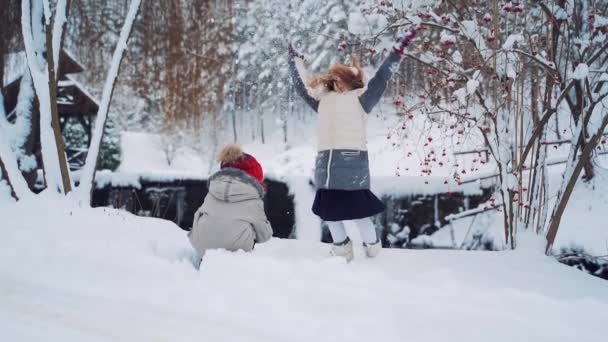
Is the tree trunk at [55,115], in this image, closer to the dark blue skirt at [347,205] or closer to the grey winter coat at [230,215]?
the grey winter coat at [230,215]

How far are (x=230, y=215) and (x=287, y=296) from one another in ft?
3.65

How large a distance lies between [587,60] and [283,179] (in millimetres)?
6532

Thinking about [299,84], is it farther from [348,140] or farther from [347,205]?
[347,205]

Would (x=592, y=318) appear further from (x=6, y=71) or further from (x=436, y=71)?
(x=6, y=71)

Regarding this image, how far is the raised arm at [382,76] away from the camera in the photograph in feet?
11.7

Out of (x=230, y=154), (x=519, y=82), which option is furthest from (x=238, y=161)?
(x=519, y=82)

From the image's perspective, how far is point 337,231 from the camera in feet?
12.6

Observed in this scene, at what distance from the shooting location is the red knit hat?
3.97 metres

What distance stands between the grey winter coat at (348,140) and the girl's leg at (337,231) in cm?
29

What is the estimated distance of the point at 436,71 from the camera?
4199 millimetres

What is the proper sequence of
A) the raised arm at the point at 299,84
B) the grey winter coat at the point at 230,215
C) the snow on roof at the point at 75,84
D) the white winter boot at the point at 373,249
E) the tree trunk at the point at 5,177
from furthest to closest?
the snow on roof at the point at 75,84
the tree trunk at the point at 5,177
the raised arm at the point at 299,84
the white winter boot at the point at 373,249
the grey winter coat at the point at 230,215

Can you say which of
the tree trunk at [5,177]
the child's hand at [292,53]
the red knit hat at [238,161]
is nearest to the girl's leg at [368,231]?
the red knit hat at [238,161]

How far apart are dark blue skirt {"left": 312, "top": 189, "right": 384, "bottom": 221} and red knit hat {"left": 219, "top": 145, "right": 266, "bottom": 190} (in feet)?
1.89

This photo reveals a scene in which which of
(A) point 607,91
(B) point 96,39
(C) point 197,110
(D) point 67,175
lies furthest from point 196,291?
(C) point 197,110
